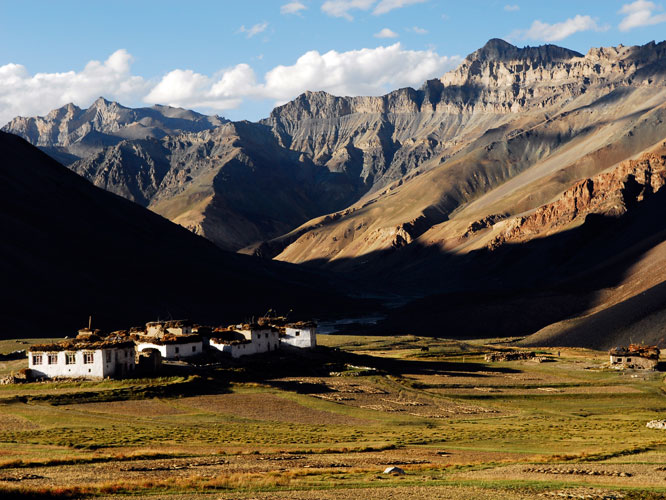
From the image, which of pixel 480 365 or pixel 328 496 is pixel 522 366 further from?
pixel 328 496

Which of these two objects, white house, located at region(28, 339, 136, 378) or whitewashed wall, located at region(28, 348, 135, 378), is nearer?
whitewashed wall, located at region(28, 348, 135, 378)

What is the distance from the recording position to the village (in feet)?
238

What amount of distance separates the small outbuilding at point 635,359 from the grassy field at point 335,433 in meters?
4.52

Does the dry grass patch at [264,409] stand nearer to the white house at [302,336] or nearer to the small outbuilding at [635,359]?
the white house at [302,336]

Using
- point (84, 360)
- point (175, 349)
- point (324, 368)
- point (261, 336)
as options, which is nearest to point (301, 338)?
point (261, 336)

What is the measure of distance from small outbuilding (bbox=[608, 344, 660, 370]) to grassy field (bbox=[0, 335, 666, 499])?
452cm

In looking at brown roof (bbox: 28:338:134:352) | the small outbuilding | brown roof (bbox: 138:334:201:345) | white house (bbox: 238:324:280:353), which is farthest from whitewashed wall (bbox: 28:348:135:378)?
the small outbuilding

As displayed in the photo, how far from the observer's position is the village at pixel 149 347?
72625mm

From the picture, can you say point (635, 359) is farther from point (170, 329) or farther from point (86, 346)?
point (86, 346)

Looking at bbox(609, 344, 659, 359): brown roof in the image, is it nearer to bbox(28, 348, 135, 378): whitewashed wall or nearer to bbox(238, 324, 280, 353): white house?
bbox(238, 324, 280, 353): white house

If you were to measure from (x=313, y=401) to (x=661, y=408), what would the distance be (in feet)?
93.8

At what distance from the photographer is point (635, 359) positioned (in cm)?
10062

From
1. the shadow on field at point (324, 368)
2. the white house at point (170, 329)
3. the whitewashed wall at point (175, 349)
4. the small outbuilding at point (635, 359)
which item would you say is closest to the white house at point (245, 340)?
the shadow on field at point (324, 368)

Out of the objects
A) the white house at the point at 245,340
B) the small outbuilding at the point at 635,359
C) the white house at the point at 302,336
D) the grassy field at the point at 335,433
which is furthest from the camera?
the white house at the point at 302,336
